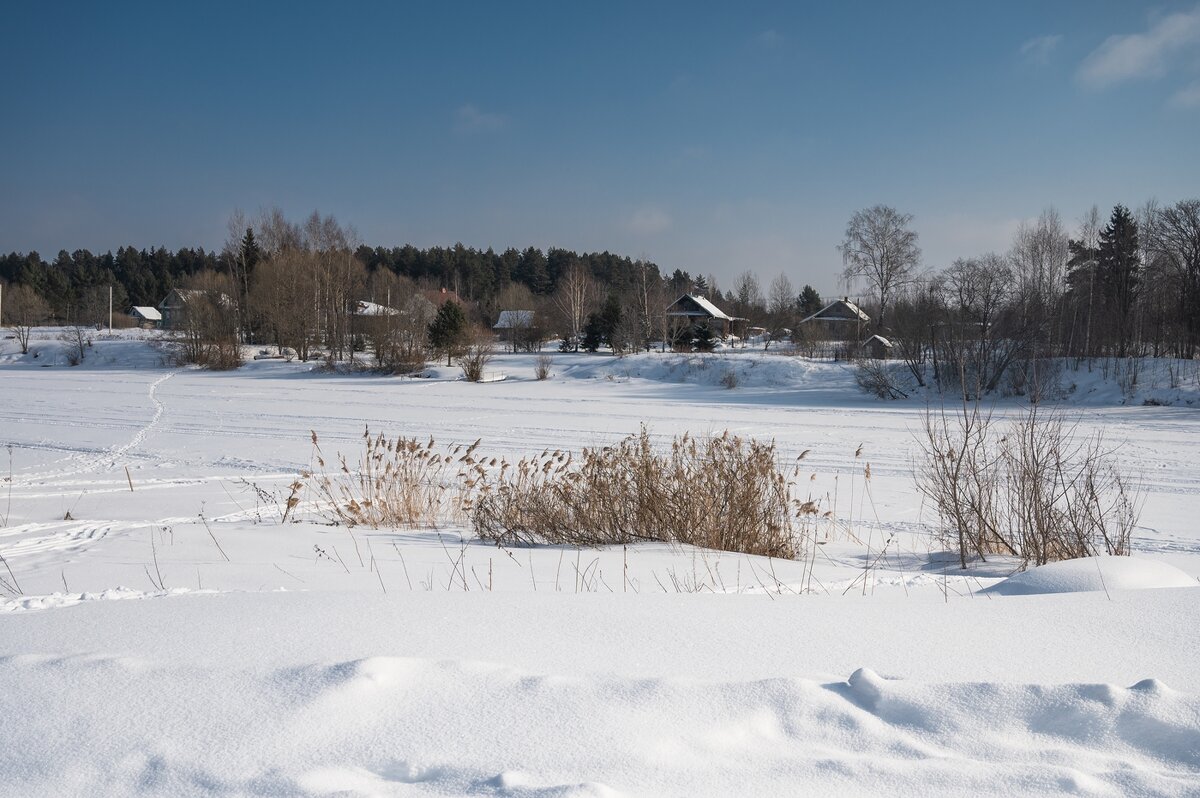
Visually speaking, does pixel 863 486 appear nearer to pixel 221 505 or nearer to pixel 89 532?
pixel 221 505

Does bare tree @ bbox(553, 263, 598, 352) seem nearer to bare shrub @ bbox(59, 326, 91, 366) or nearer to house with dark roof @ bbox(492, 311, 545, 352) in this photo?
house with dark roof @ bbox(492, 311, 545, 352)

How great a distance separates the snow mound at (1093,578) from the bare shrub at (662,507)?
2623mm

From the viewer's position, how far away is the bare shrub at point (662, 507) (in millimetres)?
7004

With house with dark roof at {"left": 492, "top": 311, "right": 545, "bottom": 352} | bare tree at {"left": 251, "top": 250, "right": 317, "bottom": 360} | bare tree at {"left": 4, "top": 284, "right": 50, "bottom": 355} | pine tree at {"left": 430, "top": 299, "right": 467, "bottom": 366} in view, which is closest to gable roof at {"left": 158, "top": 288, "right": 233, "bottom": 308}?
bare tree at {"left": 251, "top": 250, "right": 317, "bottom": 360}

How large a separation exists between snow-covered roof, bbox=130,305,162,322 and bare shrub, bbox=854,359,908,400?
88.8 meters

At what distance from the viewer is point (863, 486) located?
11.9m

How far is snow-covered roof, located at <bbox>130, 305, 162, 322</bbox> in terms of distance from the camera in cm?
9444

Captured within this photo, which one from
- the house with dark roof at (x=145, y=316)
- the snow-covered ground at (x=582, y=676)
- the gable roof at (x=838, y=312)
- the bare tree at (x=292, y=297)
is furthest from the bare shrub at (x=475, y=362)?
the house with dark roof at (x=145, y=316)

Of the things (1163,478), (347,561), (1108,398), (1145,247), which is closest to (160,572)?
(347,561)

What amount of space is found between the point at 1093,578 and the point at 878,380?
92.8 feet

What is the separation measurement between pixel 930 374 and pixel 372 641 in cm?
3248

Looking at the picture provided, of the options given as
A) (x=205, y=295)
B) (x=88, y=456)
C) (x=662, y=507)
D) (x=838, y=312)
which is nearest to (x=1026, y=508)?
(x=662, y=507)

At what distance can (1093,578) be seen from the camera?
405 centimetres

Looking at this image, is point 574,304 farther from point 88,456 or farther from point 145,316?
point 145,316
